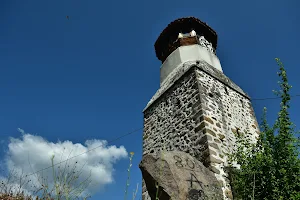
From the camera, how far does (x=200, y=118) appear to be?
5.73 metres

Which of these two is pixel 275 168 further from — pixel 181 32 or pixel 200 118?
pixel 181 32

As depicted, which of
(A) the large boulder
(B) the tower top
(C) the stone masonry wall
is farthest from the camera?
(B) the tower top

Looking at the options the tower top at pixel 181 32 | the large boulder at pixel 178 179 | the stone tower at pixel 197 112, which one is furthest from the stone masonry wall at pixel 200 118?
the tower top at pixel 181 32

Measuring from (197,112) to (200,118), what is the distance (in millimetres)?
244

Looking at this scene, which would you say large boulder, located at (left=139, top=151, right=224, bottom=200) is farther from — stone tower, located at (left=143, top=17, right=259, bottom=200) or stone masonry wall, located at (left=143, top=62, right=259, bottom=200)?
stone masonry wall, located at (left=143, top=62, right=259, bottom=200)

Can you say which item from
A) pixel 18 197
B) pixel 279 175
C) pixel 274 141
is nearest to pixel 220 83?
pixel 274 141

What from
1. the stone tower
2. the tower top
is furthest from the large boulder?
the tower top

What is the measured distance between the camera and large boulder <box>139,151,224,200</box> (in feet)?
12.8

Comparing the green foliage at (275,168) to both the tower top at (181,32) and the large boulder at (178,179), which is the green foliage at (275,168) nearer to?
the large boulder at (178,179)

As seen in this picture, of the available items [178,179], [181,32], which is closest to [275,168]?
[178,179]

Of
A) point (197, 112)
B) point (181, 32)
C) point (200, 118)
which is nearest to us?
A: point (200, 118)

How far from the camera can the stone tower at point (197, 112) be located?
5426 mm

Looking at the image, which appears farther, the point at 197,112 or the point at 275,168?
the point at 197,112

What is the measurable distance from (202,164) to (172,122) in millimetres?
2050
